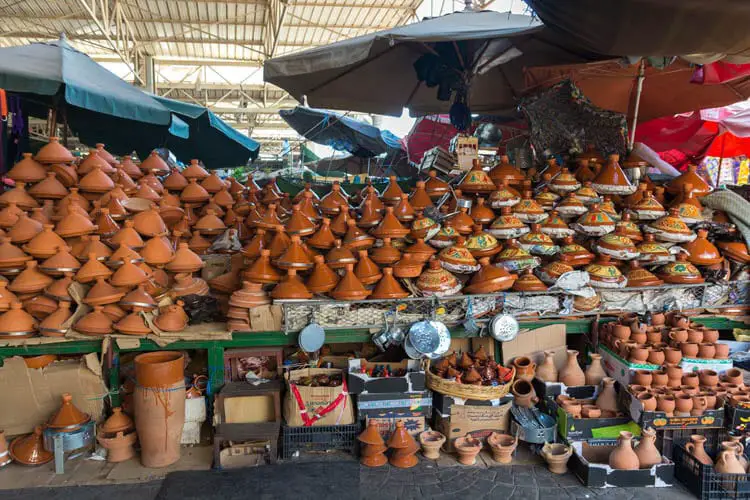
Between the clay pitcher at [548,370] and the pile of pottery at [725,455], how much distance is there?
749 millimetres

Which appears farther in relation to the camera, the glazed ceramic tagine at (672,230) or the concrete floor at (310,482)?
the glazed ceramic tagine at (672,230)

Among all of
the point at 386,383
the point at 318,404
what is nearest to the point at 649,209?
the point at 386,383

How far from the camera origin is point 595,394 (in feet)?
10.2

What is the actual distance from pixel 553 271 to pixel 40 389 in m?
3.08

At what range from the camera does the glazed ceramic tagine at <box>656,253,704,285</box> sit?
324cm

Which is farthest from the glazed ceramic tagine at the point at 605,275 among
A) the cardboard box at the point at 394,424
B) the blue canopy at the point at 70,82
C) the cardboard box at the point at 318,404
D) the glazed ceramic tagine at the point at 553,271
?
the blue canopy at the point at 70,82

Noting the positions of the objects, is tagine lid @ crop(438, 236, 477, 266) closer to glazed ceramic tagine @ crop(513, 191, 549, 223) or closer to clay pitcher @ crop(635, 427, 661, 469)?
glazed ceramic tagine @ crop(513, 191, 549, 223)

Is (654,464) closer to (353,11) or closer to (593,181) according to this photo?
(593,181)

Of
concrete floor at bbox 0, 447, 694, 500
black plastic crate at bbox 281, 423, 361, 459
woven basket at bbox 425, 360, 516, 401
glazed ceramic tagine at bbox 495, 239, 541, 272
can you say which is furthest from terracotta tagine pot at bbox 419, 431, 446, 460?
glazed ceramic tagine at bbox 495, 239, 541, 272

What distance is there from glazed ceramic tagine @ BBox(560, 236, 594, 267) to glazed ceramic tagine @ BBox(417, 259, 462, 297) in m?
0.71

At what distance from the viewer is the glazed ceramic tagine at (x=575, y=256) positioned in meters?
3.30

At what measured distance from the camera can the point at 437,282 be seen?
3113 mm

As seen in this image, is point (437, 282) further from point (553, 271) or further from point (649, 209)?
point (649, 209)

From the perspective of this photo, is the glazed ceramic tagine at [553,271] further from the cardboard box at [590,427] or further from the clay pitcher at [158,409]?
the clay pitcher at [158,409]
